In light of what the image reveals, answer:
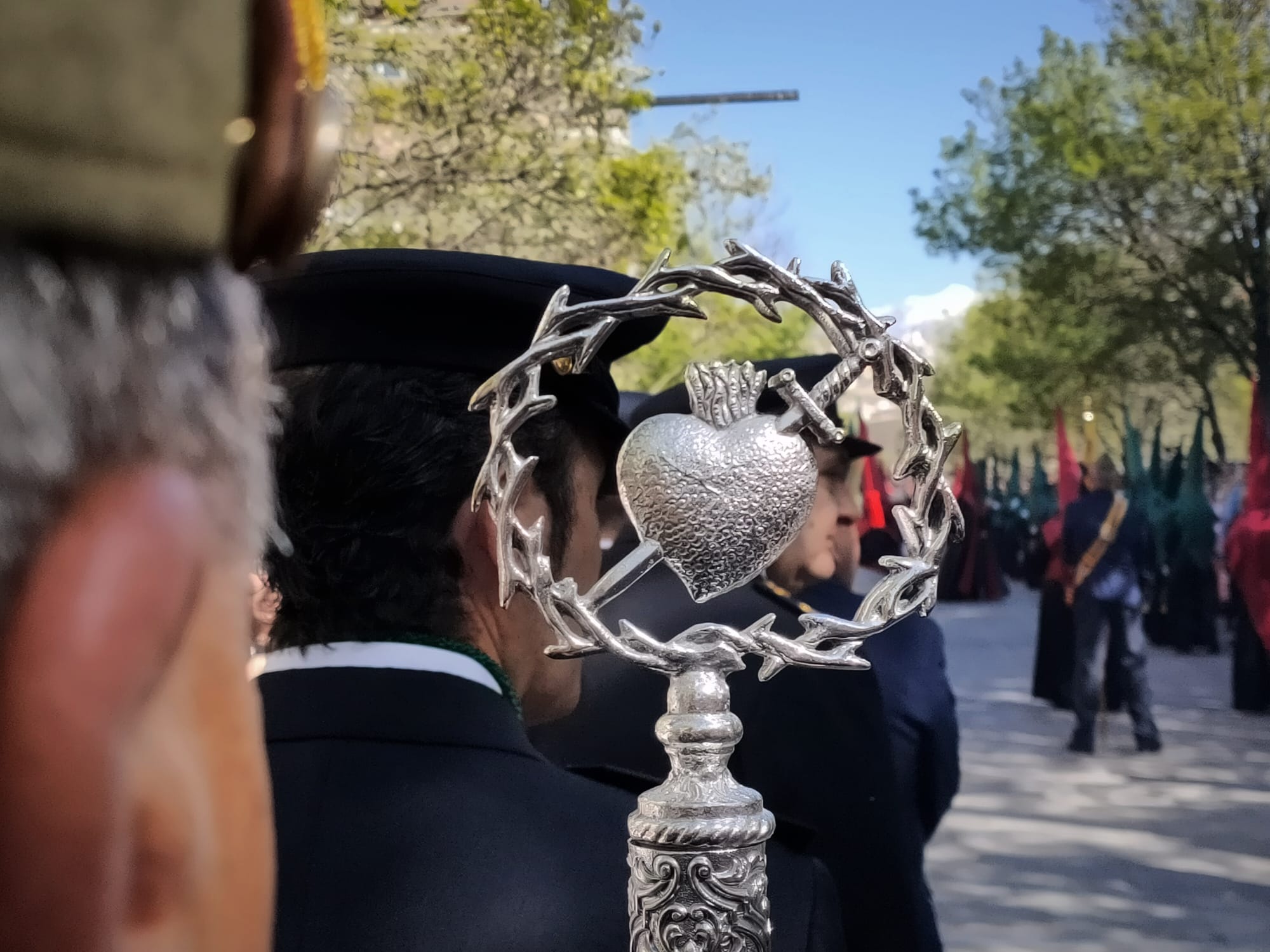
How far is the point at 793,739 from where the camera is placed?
7.54ft

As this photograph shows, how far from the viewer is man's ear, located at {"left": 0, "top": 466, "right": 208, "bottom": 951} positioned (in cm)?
52

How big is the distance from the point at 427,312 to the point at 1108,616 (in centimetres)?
844

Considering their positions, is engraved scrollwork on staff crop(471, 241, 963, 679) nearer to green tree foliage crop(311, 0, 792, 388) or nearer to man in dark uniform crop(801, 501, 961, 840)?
man in dark uniform crop(801, 501, 961, 840)

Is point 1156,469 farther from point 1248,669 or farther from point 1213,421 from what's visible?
point 1213,421

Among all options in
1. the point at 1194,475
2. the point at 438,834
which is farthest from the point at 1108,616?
the point at 438,834

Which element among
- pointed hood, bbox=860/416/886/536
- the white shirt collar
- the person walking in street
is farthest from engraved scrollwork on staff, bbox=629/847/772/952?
the person walking in street

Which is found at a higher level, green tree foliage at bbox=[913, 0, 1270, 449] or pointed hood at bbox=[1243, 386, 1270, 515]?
green tree foliage at bbox=[913, 0, 1270, 449]

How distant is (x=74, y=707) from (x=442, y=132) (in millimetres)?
7755

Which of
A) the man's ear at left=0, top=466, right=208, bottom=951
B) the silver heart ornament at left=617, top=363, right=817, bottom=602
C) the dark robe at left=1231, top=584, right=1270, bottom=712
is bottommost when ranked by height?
the dark robe at left=1231, top=584, right=1270, bottom=712

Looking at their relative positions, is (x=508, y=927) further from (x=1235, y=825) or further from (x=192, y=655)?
(x=1235, y=825)

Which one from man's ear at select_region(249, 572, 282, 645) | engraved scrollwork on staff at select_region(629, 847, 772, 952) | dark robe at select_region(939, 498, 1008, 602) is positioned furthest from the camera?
dark robe at select_region(939, 498, 1008, 602)

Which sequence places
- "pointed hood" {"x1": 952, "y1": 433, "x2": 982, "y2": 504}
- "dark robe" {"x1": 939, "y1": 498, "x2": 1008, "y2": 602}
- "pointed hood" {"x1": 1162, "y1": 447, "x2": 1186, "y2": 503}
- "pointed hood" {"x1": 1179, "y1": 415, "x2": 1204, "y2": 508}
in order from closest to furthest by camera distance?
"pointed hood" {"x1": 1179, "y1": 415, "x2": 1204, "y2": 508}, "pointed hood" {"x1": 1162, "y1": 447, "x2": 1186, "y2": 503}, "pointed hood" {"x1": 952, "y1": 433, "x2": 982, "y2": 504}, "dark robe" {"x1": 939, "y1": 498, "x2": 1008, "y2": 602}

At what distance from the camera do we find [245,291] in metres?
0.62

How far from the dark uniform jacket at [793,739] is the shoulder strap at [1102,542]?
7.08m
